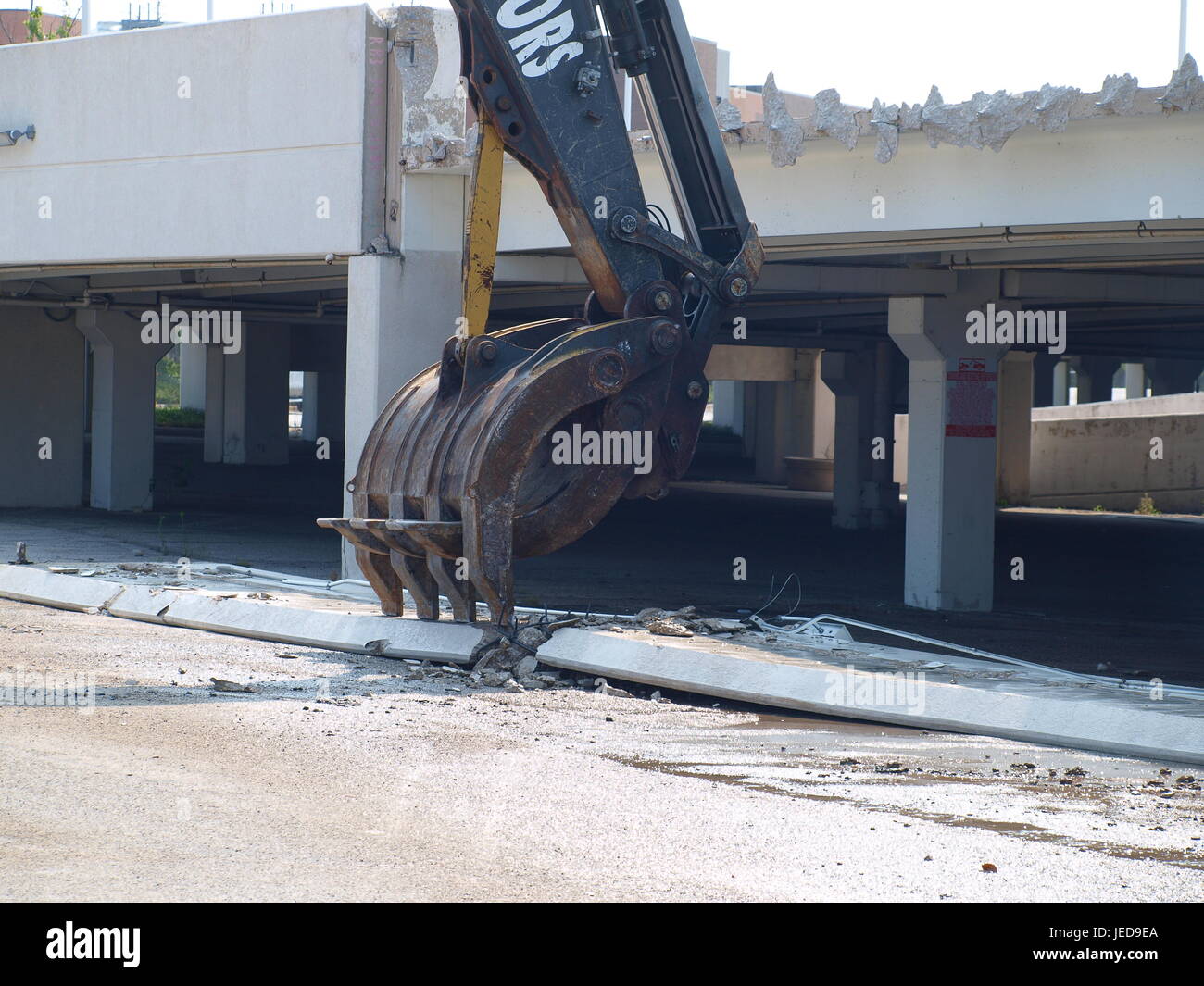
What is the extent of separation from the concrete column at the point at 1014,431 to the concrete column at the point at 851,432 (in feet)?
16.9

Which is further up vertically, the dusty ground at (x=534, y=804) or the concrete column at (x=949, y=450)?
the concrete column at (x=949, y=450)

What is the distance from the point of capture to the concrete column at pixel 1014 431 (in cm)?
3528

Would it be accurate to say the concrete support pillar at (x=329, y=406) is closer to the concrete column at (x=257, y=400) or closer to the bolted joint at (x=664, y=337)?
the concrete column at (x=257, y=400)

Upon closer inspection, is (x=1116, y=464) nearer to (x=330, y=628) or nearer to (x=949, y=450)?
(x=949, y=450)

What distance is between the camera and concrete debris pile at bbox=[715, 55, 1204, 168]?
11.2 meters

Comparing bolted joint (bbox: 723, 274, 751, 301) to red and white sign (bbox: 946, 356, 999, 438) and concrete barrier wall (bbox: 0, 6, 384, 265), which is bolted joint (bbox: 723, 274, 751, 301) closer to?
concrete barrier wall (bbox: 0, 6, 384, 265)

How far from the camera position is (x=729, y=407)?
6600cm

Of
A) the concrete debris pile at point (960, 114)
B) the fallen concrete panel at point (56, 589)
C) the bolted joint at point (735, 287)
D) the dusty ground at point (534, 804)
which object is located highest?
the concrete debris pile at point (960, 114)

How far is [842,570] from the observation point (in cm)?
2112

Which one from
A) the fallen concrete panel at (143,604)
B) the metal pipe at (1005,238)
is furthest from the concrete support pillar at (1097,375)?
the fallen concrete panel at (143,604)

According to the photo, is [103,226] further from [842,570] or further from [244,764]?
[244,764]

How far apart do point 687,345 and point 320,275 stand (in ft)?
30.9

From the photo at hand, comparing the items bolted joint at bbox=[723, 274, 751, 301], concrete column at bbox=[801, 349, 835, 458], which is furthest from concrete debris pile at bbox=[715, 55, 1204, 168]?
concrete column at bbox=[801, 349, 835, 458]

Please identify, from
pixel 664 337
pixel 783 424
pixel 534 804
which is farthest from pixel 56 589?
pixel 783 424
